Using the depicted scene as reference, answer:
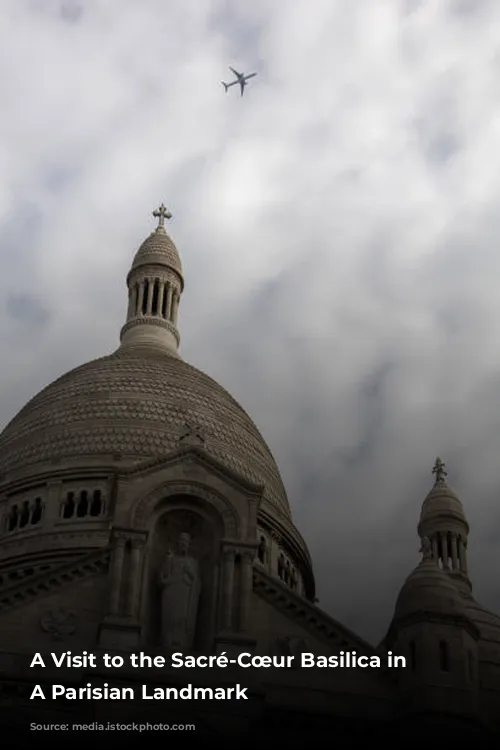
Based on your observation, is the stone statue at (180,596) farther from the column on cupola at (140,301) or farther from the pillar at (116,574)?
the column on cupola at (140,301)

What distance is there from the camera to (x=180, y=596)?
33.1 metres

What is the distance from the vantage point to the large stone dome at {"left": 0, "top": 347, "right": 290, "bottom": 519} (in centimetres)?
4978

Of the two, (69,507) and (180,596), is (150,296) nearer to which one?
(69,507)

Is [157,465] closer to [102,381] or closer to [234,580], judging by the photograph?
[234,580]

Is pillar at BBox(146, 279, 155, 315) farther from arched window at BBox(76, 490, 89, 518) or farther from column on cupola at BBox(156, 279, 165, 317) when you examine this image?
arched window at BBox(76, 490, 89, 518)

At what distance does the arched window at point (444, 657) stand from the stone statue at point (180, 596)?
587 centimetres

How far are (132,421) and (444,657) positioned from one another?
21.8 metres

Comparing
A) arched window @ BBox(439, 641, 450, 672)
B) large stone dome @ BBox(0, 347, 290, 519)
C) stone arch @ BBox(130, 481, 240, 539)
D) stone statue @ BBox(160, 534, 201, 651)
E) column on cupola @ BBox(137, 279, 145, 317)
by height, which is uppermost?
column on cupola @ BBox(137, 279, 145, 317)

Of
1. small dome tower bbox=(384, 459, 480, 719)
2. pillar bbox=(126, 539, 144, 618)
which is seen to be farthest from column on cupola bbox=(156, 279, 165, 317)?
small dome tower bbox=(384, 459, 480, 719)

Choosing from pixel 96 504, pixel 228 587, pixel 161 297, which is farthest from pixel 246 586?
pixel 161 297

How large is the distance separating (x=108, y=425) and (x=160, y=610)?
17.8 m

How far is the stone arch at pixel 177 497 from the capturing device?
34562 millimetres

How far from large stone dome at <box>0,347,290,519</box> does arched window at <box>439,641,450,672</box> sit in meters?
18.6

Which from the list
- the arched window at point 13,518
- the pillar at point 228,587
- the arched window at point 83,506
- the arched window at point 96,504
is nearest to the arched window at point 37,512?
the arched window at point 13,518
